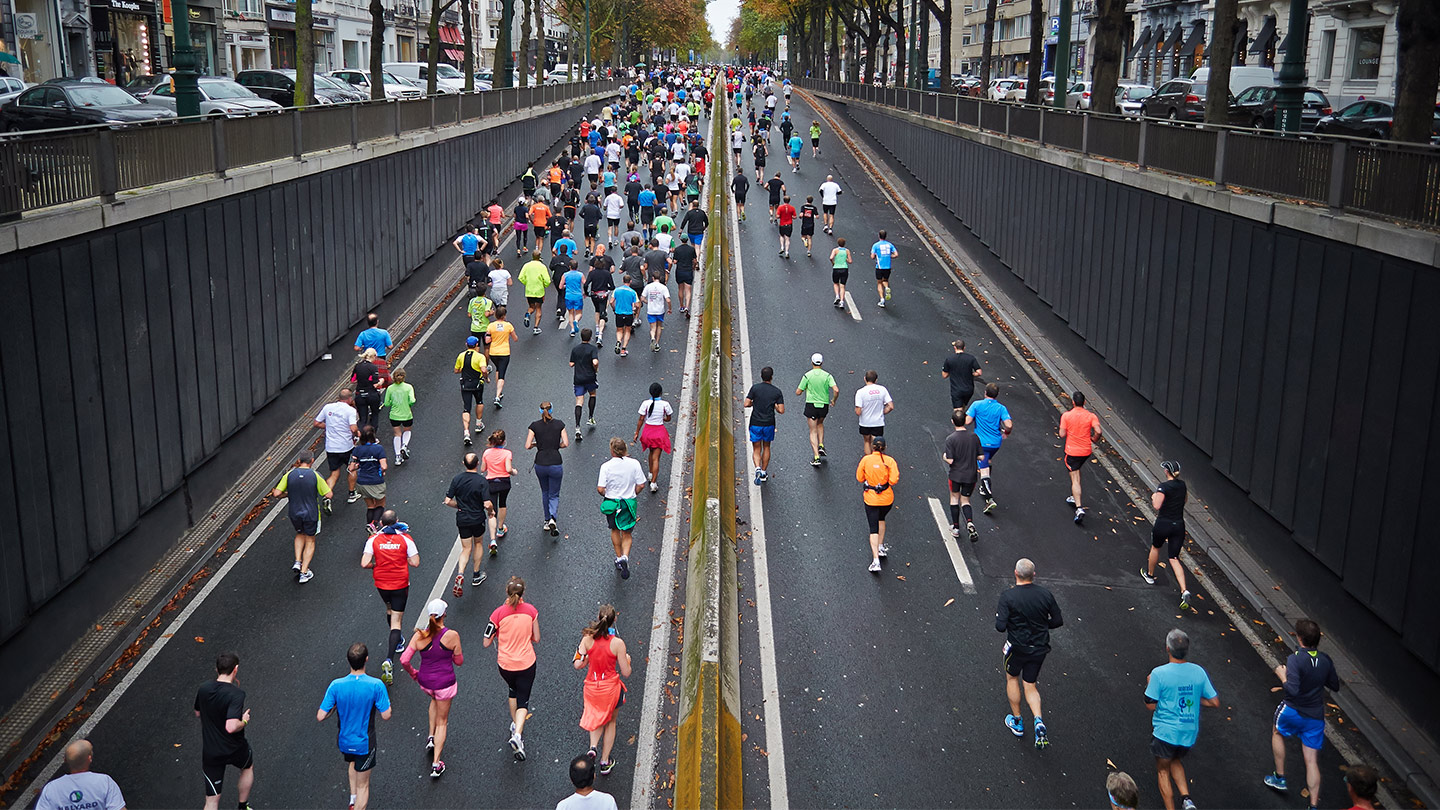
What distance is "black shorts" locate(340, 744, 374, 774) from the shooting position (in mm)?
9211

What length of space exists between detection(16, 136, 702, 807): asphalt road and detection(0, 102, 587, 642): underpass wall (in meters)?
1.50

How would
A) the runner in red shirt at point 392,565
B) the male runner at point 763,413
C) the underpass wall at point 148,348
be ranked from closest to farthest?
Answer: the underpass wall at point 148,348 → the runner in red shirt at point 392,565 → the male runner at point 763,413

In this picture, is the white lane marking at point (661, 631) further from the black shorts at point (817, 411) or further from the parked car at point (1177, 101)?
the parked car at point (1177, 101)

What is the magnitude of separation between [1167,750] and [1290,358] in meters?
5.74

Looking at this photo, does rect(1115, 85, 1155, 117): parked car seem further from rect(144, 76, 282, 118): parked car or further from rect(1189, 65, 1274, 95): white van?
rect(144, 76, 282, 118): parked car

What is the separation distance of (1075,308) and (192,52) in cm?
1592

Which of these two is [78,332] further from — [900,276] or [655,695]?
[900,276]

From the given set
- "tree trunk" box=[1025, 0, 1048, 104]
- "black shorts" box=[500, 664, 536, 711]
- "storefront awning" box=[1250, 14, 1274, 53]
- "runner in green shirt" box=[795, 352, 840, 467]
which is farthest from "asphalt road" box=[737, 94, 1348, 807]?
"storefront awning" box=[1250, 14, 1274, 53]

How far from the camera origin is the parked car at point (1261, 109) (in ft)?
102

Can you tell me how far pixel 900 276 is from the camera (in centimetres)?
2919

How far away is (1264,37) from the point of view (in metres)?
51.8

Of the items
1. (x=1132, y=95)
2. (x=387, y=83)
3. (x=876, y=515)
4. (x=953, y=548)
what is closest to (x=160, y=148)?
(x=876, y=515)

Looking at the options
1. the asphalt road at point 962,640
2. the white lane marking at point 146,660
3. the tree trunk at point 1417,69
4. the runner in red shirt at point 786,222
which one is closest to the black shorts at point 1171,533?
the asphalt road at point 962,640

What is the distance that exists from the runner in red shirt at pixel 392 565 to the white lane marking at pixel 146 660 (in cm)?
254
